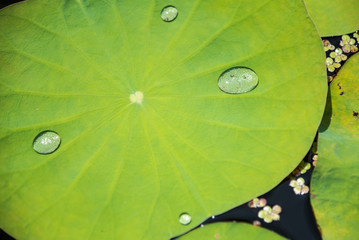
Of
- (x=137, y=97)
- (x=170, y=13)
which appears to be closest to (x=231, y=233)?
(x=137, y=97)

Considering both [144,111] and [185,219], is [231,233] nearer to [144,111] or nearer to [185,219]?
[185,219]

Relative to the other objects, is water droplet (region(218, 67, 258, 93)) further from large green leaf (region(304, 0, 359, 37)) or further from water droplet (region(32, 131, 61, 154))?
water droplet (region(32, 131, 61, 154))

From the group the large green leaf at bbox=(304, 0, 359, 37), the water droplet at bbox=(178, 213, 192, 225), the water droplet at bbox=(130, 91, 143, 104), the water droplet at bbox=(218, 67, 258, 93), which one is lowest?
the water droplet at bbox=(178, 213, 192, 225)

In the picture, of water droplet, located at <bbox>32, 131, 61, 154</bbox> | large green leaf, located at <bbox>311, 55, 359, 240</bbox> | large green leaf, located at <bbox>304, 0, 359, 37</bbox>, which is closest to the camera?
water droplet, located at <bbox>32, 131, 61, 154</bbox>

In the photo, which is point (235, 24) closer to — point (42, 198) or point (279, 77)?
point (279, 77)

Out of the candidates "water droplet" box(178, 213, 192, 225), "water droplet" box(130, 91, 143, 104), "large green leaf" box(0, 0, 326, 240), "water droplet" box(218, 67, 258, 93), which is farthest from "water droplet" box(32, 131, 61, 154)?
"water droplet" box(218, 67, 258, 93)

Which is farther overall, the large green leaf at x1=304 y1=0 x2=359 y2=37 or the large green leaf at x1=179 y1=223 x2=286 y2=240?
the large green leaf at x1=304 y1=0 x2=359 y2=37
